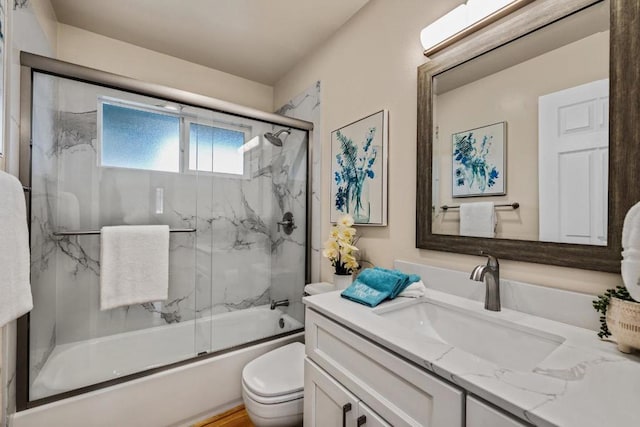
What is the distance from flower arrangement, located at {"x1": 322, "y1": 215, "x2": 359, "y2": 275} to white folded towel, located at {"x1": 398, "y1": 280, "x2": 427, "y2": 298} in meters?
0.43

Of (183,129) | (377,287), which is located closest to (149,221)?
(183,129)

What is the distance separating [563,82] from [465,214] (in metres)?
0.53

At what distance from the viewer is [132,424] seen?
4.60 ft

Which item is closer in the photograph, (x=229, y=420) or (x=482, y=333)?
(x=482, y=333)

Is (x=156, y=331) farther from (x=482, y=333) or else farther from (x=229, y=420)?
(x=482, y=333)

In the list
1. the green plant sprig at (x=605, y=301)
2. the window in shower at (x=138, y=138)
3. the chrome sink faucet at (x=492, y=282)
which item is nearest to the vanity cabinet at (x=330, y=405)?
the chrome sink faucet at (x=492, y=282)

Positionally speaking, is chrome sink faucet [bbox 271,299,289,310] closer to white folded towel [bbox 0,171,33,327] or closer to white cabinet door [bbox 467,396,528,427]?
white folded towel [bbox 0,171,33,327]

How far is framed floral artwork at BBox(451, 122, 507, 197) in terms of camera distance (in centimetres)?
106

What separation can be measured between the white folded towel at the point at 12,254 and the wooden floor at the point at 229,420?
110cm

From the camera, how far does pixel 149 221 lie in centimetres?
177

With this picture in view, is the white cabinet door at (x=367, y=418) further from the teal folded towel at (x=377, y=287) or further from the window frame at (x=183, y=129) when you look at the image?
the window frame at (x=183, y=129)

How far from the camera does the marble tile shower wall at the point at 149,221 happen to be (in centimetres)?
143

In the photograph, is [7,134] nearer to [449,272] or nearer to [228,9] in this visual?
[228,9]

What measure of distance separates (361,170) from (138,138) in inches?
55.2
